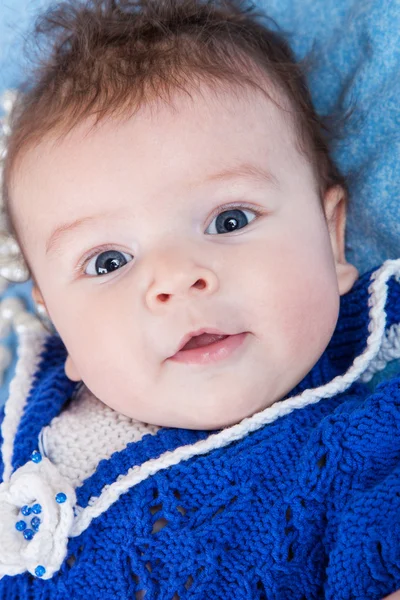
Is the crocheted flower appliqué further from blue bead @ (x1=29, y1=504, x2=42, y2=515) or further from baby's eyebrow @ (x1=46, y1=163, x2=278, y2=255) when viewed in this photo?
baby's eyebrow @ (x1=46, y1=163, x2=278, y2=255)

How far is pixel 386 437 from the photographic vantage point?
126 centimetres

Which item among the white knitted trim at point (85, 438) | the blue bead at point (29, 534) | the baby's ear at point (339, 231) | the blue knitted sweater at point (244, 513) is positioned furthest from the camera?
the baby's ear at point (339, 231)

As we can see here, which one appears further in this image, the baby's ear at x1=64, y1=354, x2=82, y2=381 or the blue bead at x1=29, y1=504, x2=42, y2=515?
the baby's ear at x1=64, y1=354, x2=82, y2=381

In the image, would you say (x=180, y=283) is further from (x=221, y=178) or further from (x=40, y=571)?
(x=40, y=571)

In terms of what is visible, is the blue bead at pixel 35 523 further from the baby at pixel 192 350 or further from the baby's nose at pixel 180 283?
the baby's nose at pixel 180 283

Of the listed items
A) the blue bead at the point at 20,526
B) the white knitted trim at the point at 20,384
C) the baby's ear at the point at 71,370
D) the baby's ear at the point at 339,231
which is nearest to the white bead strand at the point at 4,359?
the white knitted trim at the point at 20,384

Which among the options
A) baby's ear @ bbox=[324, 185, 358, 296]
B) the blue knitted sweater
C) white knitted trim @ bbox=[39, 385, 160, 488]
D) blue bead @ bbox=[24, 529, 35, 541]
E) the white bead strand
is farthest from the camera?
the white bead strand

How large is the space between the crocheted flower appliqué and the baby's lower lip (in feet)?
1.05

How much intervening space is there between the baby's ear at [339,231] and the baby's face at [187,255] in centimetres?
12

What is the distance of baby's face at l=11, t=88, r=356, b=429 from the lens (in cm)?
128

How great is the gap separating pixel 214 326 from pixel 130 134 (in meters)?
0.38

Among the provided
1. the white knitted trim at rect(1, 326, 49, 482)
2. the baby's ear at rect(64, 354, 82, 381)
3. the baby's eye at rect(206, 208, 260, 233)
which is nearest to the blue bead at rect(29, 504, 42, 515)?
the white knitted trim at rect(1, 326, 49, 482)

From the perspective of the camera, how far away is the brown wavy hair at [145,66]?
139 cm

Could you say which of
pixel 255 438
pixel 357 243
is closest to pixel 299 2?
pixel 357 243
